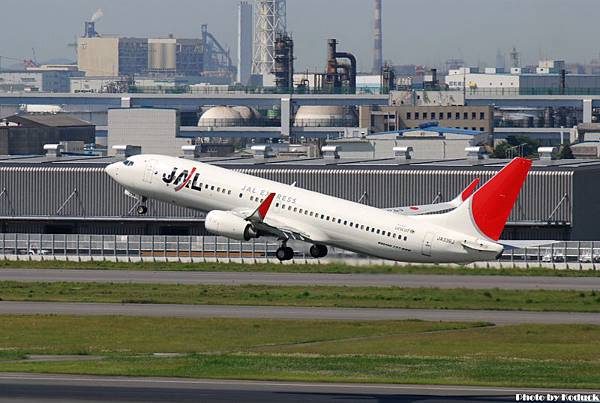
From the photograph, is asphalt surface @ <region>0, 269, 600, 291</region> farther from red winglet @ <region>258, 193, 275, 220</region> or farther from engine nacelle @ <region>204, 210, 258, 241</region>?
red winglet @ <region>258, 193, 275, 220</region>

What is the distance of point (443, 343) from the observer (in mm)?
58156

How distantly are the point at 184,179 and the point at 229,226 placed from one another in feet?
18.9

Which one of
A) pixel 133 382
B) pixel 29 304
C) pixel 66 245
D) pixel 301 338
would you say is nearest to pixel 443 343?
pixel 301 338

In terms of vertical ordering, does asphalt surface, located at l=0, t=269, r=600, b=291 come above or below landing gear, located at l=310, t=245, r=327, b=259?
below

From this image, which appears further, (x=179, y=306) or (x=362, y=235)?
(x=362, y=235)

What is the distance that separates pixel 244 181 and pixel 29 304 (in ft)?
86.8

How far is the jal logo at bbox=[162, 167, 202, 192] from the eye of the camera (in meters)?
96.1

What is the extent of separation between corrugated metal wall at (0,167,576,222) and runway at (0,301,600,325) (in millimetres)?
48175

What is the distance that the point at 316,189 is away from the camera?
4756 inches

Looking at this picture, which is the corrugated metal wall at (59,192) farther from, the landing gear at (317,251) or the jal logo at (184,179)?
the landing gear at (317,251)

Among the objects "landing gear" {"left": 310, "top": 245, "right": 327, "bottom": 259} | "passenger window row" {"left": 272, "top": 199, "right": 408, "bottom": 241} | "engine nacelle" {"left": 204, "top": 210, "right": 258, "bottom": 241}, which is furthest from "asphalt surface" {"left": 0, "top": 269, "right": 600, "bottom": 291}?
"landing gear" {"left": 310, "top": 245, "right": 327, "bottom": 259}

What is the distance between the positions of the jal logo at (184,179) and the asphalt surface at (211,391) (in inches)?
1931

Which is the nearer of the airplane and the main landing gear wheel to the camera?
the airplane

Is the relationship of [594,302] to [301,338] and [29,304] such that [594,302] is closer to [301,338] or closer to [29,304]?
[301,338]
